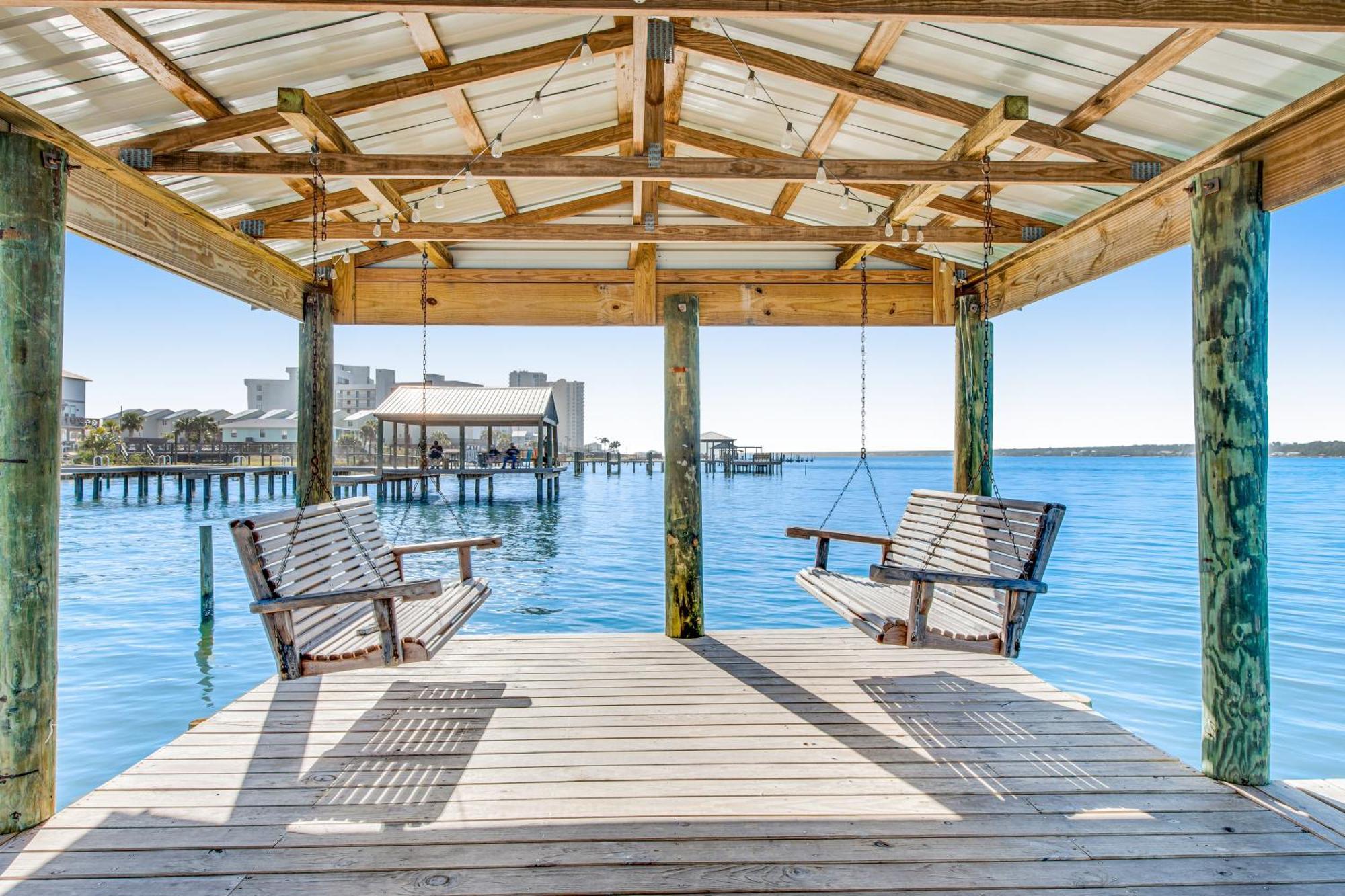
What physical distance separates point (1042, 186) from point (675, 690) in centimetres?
312

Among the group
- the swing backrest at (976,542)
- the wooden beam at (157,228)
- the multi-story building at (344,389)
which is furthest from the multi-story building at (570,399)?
the swing backrest at (976,542)

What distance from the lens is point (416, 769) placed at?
261 cm

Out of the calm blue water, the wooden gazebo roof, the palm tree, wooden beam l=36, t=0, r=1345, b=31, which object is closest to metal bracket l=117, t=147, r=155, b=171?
the wooden gazebo roof

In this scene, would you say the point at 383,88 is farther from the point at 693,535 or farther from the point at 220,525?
the point at 220,525

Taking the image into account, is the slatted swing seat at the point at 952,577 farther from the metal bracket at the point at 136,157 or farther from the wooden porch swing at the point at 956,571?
the metal bracket at the point at 136,157

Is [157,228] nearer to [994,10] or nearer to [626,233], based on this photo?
[626,233]

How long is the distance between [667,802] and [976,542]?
2.18 metres

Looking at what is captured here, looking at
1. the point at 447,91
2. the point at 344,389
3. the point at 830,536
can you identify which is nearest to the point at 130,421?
the point at 344,389

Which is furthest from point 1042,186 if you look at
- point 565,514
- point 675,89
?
point 565,514

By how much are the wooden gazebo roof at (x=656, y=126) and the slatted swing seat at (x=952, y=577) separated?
1.38 metres

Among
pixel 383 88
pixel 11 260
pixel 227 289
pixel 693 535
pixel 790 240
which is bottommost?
pixel 693 535

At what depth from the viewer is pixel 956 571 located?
378 cm

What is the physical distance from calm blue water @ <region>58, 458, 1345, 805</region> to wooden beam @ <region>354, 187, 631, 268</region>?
3.72 m

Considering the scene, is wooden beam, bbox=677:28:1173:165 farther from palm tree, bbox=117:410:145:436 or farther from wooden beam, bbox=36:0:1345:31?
palm tree, bbox=117:410:145:436
